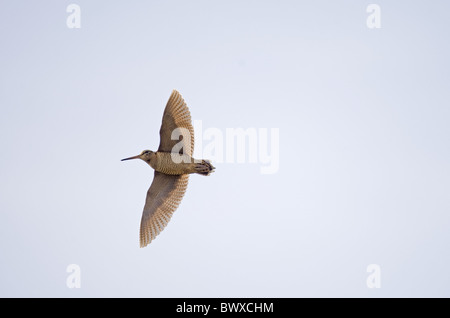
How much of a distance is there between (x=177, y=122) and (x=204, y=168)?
133 cm

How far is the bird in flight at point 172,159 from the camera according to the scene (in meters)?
18.9

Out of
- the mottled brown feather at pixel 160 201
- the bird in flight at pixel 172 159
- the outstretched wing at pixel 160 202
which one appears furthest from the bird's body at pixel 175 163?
the outstretched wing at pixel 160 202

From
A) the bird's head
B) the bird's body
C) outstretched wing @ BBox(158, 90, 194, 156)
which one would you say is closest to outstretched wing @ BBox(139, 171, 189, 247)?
the bird's body

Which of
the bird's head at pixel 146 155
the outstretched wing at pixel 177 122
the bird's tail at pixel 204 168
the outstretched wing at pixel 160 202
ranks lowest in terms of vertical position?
the outstretched wing at pixel 160 202

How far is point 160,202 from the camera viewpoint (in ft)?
65.2

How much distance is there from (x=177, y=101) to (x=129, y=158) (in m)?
1.87

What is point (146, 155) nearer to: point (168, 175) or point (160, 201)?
point (168, 175)

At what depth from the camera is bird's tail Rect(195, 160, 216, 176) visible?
1881 cm

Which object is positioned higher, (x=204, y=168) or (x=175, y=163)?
(x=175, y=163)

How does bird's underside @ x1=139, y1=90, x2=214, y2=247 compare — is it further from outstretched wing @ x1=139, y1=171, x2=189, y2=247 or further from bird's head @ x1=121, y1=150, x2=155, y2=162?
bird's head @ x1=121, y1=150, x2=155, y2=162

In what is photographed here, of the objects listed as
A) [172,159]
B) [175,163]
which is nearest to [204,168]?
[175,163]

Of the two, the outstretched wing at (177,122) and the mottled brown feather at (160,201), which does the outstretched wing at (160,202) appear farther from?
the outstretched wing at (177,122)
